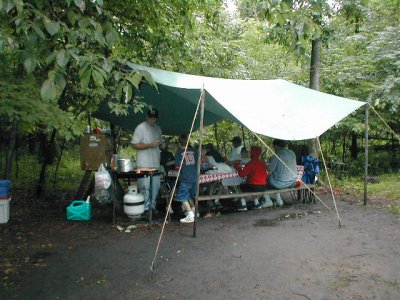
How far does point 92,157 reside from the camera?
5945 millimetres

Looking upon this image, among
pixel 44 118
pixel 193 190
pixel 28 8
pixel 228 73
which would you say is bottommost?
pixel 193 190

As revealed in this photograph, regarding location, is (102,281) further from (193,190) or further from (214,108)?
(214,108)

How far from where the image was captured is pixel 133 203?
5250 mm

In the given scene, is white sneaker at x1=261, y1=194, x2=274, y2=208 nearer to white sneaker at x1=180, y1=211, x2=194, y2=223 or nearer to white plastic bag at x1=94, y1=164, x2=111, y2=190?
white sneaker at x1=180, y1=211, x2=194, y2=223

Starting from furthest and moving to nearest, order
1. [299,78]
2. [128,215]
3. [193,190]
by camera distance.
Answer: [299,78] < [193,190] < [128,215]

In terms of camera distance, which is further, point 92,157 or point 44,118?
point 92,157

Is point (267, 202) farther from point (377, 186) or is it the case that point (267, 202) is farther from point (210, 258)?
point (377, 186)

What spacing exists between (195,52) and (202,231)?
438 cm

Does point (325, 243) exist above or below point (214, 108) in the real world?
below

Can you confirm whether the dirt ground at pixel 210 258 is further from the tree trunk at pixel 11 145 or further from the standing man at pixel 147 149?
the tree trunk at pixel 11 145

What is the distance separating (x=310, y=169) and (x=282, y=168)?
2.27 feet

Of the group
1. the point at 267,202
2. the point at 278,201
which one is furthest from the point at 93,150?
the point at 278,201

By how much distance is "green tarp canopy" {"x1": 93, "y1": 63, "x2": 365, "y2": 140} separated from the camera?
4934mm

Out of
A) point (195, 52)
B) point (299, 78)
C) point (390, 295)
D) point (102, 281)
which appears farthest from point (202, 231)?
point (299, 78)
